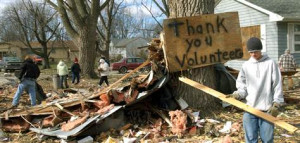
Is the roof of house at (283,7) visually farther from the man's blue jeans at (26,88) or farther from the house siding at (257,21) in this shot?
the man's blue jeans at (26,88)

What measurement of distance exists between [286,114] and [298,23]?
1035cm

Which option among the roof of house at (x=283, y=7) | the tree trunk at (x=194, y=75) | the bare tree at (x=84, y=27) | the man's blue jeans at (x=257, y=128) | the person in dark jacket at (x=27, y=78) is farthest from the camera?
the bare tree at (x=84, y=27)

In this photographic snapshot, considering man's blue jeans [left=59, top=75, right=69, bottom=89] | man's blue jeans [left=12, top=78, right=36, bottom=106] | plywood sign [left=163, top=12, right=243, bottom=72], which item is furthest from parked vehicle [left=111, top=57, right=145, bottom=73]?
plywood sign [left=163, top=12, right=243, bottom=72]

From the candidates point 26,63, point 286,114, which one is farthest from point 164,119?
point 26,63

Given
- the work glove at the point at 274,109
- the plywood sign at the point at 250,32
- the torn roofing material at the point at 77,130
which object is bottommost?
the torn roofing material at the point at 77,130

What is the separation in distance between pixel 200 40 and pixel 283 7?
1161cm

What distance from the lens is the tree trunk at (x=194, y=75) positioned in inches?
233

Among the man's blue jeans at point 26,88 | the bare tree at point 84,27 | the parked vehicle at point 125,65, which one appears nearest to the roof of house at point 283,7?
the bare tree at point 84,27

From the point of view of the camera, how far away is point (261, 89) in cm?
365

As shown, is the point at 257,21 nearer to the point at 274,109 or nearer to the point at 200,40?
the point at 200,40

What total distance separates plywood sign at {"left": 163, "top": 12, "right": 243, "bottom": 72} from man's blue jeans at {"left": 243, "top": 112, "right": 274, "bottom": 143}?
2051 mm

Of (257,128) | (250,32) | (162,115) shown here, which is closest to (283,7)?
(250,32)

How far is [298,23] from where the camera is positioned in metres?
15.0

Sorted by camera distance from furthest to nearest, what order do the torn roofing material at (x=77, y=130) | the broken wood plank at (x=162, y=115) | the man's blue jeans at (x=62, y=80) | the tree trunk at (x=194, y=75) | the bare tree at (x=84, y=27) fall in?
1. the bare tree at (x=84, y=27)
2. the man's blue jeans at (x=62, y=80)
3. the tree trunk at (x=194, y=75)
4. the broken wood plank at (x=162, y=115)
5. the torn roofing material at (x=77, y=130)
